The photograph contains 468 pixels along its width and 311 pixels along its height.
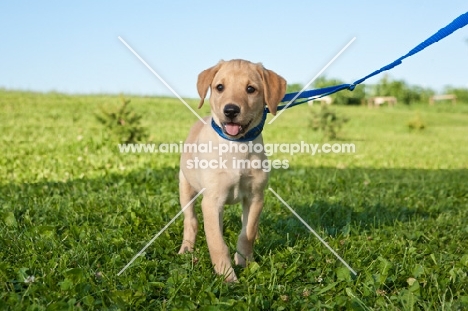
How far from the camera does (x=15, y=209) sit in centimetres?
568

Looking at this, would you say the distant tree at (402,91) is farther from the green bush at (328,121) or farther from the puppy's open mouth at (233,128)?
the puppy's open mouth at (233,128)

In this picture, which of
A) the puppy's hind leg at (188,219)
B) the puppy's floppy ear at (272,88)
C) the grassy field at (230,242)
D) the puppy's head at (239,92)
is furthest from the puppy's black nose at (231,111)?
the puppy's hind leg at (188,219)

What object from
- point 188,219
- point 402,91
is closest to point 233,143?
point 188,219

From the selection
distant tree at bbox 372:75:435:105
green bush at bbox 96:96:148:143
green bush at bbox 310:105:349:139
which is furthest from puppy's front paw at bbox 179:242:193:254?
distant tree at bbox 372:75:435:105

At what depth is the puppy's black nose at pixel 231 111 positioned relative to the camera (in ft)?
12.3

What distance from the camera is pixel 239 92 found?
3.90m

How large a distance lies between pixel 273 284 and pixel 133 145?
8.93 meters

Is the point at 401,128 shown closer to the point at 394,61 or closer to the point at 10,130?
the point at 10,130

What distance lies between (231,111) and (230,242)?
146cm

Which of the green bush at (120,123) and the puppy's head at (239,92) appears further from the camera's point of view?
the green bush at (120,123)

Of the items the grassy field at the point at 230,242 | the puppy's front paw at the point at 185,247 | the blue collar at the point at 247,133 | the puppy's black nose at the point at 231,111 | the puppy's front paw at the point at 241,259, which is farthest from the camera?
Answer: the puppy's front paw at the point at 185,247

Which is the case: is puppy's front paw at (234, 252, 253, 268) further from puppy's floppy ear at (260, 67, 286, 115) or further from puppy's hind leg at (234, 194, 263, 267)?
puppy's floppy ear at (260, 67, 286, 115)

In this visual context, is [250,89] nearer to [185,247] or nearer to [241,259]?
[241,259]

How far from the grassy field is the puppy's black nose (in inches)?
45.9
